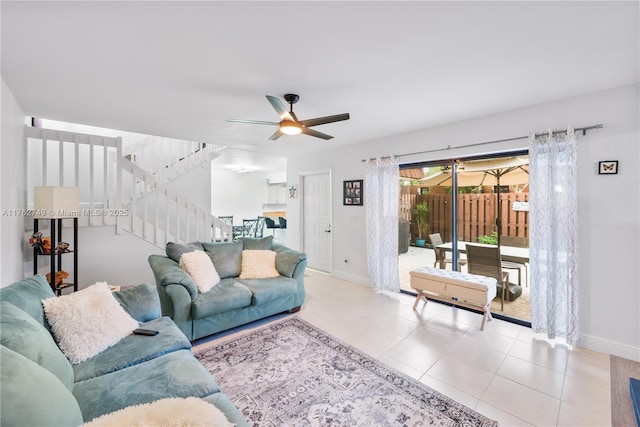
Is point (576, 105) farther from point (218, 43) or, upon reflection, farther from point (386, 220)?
point (218, 43)

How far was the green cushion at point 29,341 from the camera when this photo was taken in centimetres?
114

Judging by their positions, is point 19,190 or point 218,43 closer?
point 218,43

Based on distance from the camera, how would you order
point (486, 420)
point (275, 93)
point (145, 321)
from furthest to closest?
point (275, 93), point (145, 321), point (486, 420)

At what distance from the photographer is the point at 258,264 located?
11.6ft

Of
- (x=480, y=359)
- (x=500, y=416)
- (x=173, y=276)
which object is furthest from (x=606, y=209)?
(x=173, y=276)

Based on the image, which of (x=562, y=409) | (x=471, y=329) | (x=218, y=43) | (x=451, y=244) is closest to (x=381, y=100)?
(x=218, y=43)

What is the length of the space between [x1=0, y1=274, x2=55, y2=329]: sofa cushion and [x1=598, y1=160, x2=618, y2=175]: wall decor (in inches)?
174

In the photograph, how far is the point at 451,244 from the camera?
12.8ft

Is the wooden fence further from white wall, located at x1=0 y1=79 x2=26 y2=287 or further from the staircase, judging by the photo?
white wall, located at x1=0 y1=79 x2=26 y2=287

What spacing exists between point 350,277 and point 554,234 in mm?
2926

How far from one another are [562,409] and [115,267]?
499cm

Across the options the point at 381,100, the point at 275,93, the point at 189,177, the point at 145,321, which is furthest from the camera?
the point at 189,177

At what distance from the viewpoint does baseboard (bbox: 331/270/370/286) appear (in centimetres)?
464

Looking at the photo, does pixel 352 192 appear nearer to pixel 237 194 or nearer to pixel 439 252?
pixel 439 252
